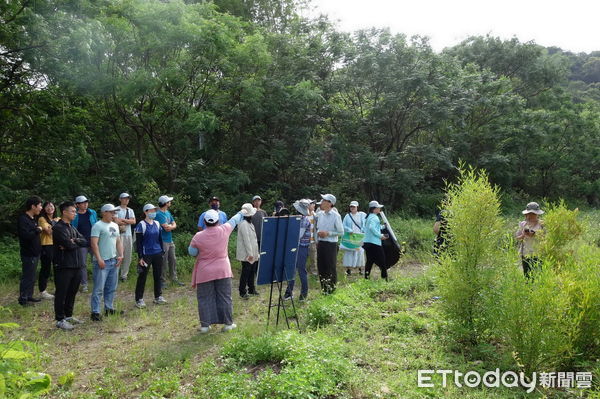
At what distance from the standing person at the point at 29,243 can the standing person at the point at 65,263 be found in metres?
1.41

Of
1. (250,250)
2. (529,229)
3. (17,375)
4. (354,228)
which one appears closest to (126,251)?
(250,250)

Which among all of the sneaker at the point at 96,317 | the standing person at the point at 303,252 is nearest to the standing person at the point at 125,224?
the sneaker at the point at 96,317

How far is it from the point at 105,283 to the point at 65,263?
2.93 ft

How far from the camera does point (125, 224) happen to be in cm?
904

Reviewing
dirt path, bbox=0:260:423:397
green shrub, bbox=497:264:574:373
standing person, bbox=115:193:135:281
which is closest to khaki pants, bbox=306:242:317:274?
dirt path, bbox=0:260:423:397

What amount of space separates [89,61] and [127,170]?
144 inches

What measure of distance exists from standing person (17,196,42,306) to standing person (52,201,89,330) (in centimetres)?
141

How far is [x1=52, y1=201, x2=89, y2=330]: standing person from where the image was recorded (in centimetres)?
653

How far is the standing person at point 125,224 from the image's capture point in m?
8.91

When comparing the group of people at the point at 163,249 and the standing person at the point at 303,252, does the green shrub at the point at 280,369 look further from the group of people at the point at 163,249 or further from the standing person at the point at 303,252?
the standing person at the point at 303,252

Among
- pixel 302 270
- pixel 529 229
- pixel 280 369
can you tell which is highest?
pixel 529 229

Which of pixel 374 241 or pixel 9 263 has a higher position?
pixel 374 241

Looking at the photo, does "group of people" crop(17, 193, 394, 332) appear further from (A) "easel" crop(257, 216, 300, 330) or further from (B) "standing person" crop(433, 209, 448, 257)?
(B) "standing person" crop(433, 209, 448, 257)

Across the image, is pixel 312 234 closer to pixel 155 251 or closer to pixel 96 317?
pixel 155 251
